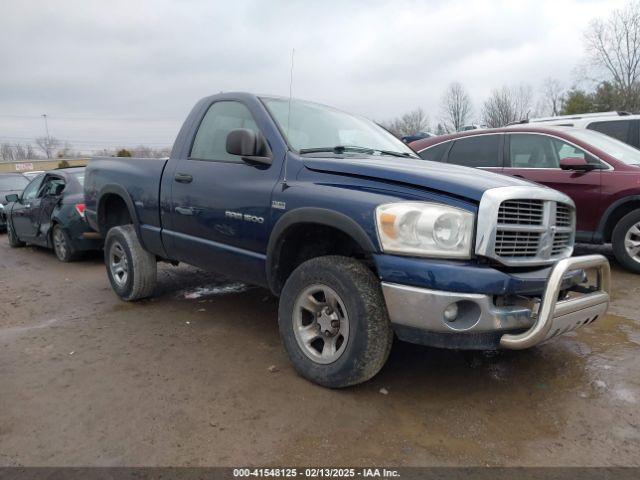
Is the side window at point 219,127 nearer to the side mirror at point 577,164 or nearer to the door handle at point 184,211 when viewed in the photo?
the door handle at point 184,211

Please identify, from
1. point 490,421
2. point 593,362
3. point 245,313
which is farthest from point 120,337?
point 593,362

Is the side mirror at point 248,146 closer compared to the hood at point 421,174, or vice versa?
the hood at point 421,174

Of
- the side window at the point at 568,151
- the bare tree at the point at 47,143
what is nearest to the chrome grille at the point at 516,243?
the side window at the point at 568,151

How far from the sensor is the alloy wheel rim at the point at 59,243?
25.0 feet

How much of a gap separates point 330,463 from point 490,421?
971 mm

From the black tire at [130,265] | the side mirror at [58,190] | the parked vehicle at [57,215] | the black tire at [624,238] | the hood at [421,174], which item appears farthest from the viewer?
the side mirror at [58,190]

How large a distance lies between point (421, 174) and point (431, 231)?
15.6 inches

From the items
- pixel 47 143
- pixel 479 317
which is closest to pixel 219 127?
pixel 479 317

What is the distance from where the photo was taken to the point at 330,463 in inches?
93.1

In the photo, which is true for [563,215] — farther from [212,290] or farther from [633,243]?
[212,290]

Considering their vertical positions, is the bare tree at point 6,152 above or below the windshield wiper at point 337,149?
above

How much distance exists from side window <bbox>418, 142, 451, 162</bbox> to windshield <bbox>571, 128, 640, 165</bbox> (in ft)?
5.41

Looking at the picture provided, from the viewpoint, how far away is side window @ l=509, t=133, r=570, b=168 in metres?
6.18

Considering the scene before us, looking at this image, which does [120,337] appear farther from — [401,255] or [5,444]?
[401,255]
